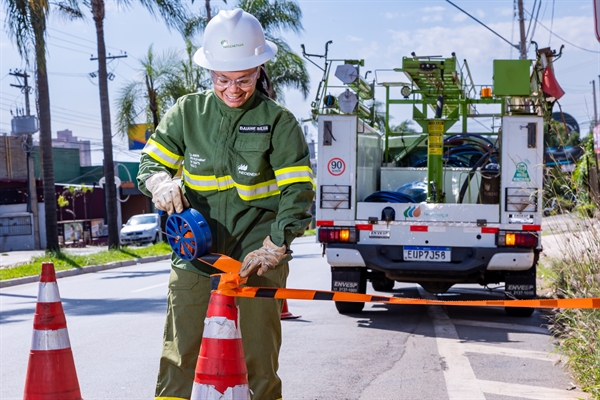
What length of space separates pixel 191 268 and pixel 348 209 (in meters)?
5.98

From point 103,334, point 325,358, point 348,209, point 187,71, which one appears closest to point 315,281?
point 348,209

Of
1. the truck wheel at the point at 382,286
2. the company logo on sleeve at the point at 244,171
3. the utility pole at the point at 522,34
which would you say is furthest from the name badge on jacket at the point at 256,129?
the utility pole at the point at 522,34

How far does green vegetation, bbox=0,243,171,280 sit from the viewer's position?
17000mm

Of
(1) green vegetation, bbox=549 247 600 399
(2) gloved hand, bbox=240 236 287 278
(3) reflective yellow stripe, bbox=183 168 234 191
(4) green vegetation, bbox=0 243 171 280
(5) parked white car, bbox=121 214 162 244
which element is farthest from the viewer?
(5) parked white car, bbox=121 214 162 244

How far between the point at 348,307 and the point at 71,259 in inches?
474

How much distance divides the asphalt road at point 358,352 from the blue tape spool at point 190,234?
260 centimetres

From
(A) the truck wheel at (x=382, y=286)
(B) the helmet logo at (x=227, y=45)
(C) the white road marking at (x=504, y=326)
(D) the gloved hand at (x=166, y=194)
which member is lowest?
(A) the truck wheel at (x=382, y=286)

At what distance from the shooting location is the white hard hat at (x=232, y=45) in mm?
3477

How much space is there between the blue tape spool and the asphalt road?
2.60m

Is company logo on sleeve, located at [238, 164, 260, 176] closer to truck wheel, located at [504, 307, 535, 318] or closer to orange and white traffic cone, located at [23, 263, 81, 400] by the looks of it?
orange and white traffic cone, located at [23, 263, 81, 400]

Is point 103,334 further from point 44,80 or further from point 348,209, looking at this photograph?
point 44,80

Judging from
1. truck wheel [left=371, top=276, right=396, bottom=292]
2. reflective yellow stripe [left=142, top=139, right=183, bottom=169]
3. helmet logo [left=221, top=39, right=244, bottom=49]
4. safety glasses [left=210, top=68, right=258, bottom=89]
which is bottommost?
truck wheel [left=371, top=276, right=396, bottom=292]

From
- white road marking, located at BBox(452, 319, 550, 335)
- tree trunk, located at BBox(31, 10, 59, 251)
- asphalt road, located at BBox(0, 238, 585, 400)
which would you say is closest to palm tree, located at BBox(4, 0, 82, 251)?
tree trunk, located at BBox(31, 10, 59, 251)

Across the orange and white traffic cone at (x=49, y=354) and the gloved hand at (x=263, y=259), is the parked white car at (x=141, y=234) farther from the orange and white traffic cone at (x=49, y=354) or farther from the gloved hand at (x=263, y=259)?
the gloved hand at (x=263, y=259)
